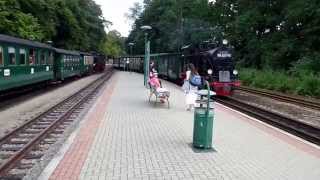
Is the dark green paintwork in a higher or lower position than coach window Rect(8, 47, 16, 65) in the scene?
lower

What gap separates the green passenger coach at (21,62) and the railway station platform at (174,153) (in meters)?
7.18

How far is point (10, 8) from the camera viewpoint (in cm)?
4025

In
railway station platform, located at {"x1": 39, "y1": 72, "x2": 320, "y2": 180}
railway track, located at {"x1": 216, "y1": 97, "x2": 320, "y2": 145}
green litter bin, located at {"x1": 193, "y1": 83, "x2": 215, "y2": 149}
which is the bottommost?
railway track, located at {"x1": 216, "y1": 97, "x2": 320, "y2": 145}

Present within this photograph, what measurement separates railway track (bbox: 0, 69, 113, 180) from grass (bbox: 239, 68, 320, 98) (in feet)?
54.6

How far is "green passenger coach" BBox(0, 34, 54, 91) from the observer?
70.3 ft

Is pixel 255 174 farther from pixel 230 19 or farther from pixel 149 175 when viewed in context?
pixel 230 19

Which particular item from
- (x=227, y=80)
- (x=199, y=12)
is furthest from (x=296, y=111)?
(x=199, y=12)

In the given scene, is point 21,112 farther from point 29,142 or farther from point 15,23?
point 15,23

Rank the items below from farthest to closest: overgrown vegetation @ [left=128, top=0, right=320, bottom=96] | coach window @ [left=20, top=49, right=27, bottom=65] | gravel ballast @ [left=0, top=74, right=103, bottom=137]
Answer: overgrown vegetation @ [left=128, top=0, right=320, bottom=96] → coach window @ [left=20, top=49, right=27, bottom=65] → gravel ballast @ [left=0, top=74, right=103, bottom=137]

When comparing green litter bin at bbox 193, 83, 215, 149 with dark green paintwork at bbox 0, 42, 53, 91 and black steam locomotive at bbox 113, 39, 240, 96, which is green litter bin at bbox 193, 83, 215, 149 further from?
black steam locomotive at bbox 113, 39, 240, 96

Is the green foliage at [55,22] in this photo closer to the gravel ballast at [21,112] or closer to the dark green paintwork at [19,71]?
the dark green paintwork at [19,71]

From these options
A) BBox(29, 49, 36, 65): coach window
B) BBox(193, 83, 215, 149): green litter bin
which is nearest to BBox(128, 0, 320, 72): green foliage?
BBox(29, 49, 36, 65): coach window

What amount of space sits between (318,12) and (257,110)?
2414cm

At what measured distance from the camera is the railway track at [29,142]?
941 cm
